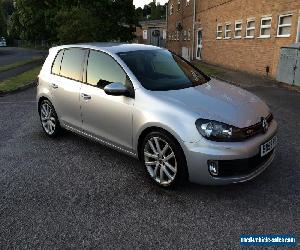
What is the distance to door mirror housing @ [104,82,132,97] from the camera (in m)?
4.09

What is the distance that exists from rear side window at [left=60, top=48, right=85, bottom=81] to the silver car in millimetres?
17

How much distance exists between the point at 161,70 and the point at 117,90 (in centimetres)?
93

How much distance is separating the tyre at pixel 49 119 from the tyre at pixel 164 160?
228 cm

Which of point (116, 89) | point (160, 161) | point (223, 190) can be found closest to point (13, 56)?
point (116, 89)

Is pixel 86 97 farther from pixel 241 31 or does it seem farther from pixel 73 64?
pixel 241 31

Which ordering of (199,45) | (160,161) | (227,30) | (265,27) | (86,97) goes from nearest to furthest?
1. (160,161)
2. (86,97)
3. (265,27)
4. (227,30)
5. (199,45)

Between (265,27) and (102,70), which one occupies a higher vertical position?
(265,27)

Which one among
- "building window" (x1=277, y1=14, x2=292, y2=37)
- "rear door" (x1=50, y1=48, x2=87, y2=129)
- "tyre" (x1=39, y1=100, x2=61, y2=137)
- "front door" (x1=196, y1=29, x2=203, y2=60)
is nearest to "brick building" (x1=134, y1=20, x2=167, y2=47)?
"front door" (x1=196, y1=29, x2=203, y2=60)

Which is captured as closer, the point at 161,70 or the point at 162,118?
the point at 162,118

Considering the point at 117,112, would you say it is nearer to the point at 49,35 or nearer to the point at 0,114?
the point at 0,114

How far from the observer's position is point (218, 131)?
138 inches

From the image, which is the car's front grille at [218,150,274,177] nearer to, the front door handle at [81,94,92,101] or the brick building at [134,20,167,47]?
the front door handle at [81,94,92,101]

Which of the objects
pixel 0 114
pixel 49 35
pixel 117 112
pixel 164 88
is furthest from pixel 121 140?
pixel 49 35

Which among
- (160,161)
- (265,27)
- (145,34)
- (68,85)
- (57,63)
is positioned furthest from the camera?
(145,34)
